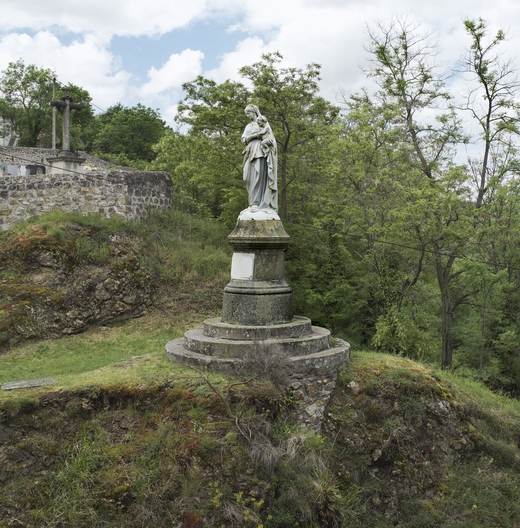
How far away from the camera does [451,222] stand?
13406 millimetres

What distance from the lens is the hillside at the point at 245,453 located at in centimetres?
530

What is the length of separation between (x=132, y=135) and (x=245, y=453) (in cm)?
3707

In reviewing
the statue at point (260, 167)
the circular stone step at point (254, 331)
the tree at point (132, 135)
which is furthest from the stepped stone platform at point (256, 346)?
the tree at point (132, 135)

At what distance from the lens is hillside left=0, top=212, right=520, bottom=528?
5.30 meters

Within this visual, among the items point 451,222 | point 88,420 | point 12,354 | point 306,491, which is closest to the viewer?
point 306,491

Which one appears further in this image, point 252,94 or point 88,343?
point 252,94

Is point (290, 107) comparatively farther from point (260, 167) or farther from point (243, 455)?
point (243, 455)

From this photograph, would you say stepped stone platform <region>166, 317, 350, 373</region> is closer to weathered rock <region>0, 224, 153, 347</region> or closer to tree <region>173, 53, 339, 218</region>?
weathered rock <region>0, 224, 153, 347</region>

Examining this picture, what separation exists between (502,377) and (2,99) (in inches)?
1629

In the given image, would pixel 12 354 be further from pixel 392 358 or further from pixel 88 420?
pixel 392 358

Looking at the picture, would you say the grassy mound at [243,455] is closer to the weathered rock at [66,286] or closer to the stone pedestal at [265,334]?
the stone pedestal at [265,334]

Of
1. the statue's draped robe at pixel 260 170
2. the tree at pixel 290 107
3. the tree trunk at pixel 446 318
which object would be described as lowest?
the tree trunk at pixel 446 318

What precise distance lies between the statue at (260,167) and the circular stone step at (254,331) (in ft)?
6.03

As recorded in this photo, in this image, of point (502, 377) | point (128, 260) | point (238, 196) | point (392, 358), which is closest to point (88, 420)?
point (392, 358)
